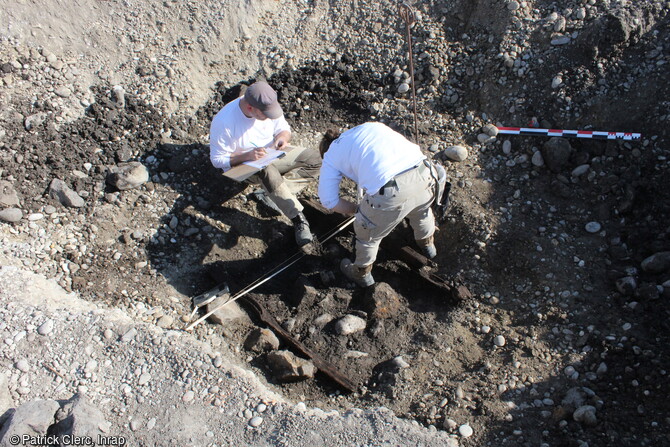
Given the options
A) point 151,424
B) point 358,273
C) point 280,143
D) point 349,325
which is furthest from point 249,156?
point 151,424

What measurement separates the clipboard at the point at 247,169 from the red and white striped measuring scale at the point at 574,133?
308 cm

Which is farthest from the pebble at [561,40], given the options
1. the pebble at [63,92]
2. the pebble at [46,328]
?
the pebble at [46,328]

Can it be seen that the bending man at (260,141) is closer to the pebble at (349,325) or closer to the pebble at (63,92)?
the pebble at (349,325)

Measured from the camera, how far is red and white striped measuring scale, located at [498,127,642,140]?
6.21m

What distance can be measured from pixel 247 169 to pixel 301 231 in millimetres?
948

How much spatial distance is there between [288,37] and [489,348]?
535 centimetres

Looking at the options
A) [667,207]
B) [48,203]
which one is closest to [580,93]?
[667,207]

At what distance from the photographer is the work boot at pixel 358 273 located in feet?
18.4

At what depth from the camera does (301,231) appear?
601 centimetres

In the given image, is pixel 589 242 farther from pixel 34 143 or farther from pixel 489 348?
pixel 34 143

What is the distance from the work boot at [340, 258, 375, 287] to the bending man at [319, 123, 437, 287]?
616 mm

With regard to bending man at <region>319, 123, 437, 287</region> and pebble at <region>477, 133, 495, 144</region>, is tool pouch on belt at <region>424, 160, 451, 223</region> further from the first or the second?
pebble at <region>477, 133, 495, 144</region>

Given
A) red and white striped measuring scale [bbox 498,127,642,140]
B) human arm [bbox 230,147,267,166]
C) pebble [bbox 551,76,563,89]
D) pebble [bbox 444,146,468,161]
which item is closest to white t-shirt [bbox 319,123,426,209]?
human arm [bbox 230,147,267,166]
